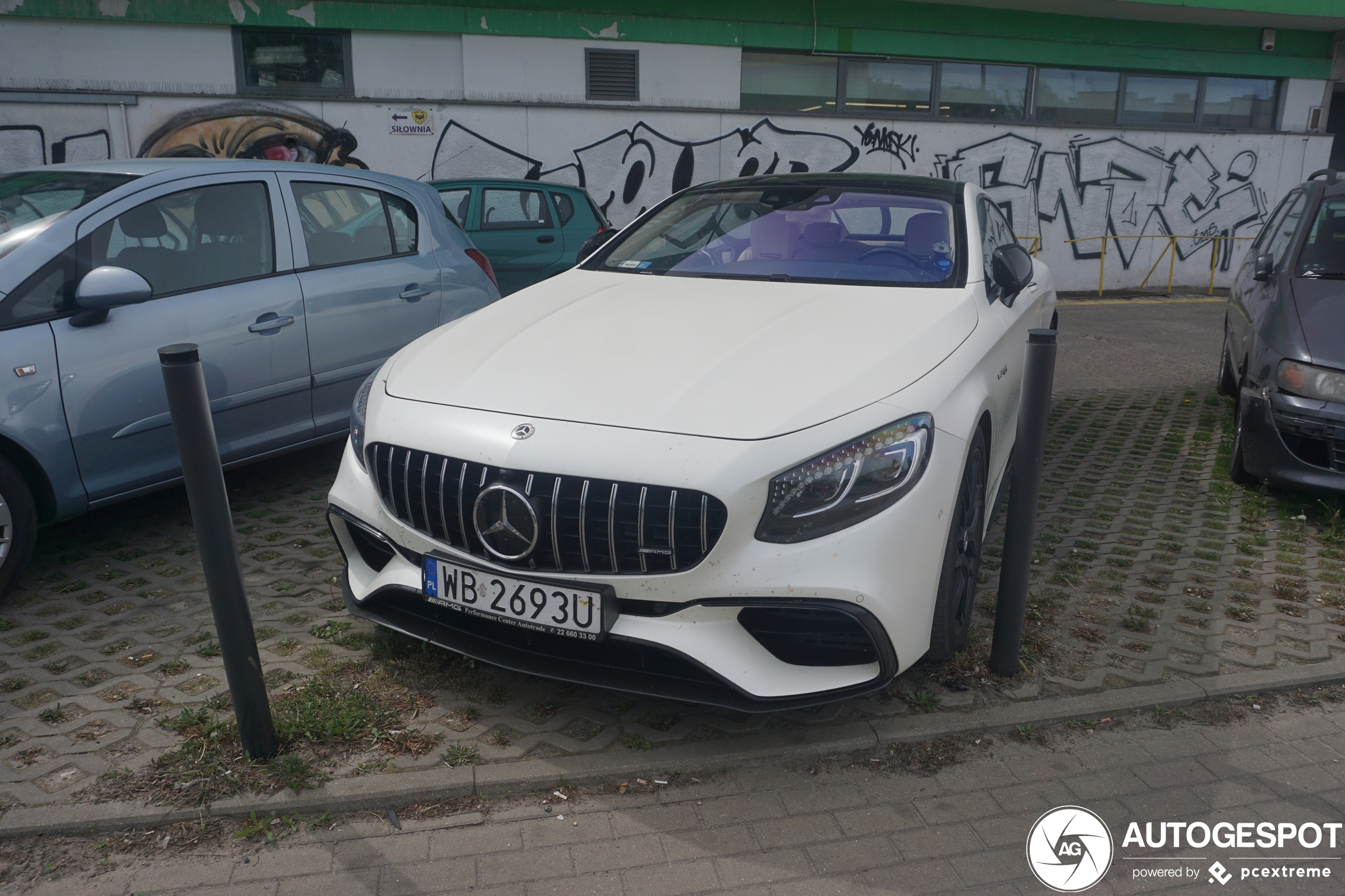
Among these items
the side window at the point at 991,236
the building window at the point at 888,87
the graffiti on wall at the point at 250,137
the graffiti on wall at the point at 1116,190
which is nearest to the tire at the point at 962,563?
the side window at the point at 991,236

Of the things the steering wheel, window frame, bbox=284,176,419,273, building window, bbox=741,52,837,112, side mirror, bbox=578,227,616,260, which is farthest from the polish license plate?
building window, bbox=741,52,837,112

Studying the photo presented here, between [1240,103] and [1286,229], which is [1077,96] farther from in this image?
[1286,229]

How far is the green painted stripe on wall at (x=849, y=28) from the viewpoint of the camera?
1145 cm

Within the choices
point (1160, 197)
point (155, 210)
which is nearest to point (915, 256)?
point (155, 210)

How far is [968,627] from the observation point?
3.32 meters

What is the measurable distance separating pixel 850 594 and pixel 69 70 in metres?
11.7

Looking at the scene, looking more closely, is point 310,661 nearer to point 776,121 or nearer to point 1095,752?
point 1095,752

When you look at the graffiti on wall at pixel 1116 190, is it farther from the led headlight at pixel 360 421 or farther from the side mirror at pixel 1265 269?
the led headlight at pixel 360 421

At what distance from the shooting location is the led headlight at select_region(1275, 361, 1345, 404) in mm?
4328

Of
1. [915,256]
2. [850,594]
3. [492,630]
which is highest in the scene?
[915,256]

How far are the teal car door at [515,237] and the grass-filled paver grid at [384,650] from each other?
4153 mm

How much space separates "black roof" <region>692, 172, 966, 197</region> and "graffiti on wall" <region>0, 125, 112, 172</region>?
30.2 ft

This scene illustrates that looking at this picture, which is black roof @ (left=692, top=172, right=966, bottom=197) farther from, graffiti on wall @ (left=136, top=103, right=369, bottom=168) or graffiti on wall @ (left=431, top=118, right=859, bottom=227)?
Answer: graffiti on wall @ (left=431, top=118, right=859, bottom=227)

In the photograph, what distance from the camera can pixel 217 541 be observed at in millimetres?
2484
